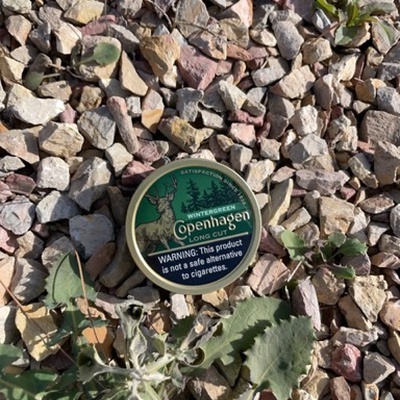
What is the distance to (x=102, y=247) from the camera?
2098mm

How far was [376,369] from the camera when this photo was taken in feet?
6.89

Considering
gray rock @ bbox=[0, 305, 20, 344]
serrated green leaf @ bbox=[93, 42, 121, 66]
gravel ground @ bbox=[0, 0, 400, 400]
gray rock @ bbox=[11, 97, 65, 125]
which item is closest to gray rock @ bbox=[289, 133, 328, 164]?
gravel ground @ bbox=[0, 0, 400, 400]

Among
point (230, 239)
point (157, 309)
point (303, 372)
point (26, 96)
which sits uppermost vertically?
point (26, 96)

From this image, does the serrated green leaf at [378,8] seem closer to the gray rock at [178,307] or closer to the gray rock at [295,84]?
the gray rock at [295,84]

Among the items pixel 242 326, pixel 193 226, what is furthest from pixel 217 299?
pixel 193 226

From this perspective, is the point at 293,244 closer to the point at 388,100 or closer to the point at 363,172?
the point at 363,172

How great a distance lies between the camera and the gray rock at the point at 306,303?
212cm

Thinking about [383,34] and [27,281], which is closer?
[27,281]

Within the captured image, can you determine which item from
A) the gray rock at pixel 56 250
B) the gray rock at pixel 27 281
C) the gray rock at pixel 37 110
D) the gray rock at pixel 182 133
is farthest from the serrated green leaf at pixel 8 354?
the gray rock at pixel 182 133

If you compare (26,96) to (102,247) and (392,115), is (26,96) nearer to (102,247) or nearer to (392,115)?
(102,247)

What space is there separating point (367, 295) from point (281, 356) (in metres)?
0.37

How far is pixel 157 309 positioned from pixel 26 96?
Result: 0.82 m

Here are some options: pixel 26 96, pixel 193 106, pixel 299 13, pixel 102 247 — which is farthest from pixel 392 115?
pixel 26 96

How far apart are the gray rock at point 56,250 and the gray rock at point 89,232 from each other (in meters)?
0.02
